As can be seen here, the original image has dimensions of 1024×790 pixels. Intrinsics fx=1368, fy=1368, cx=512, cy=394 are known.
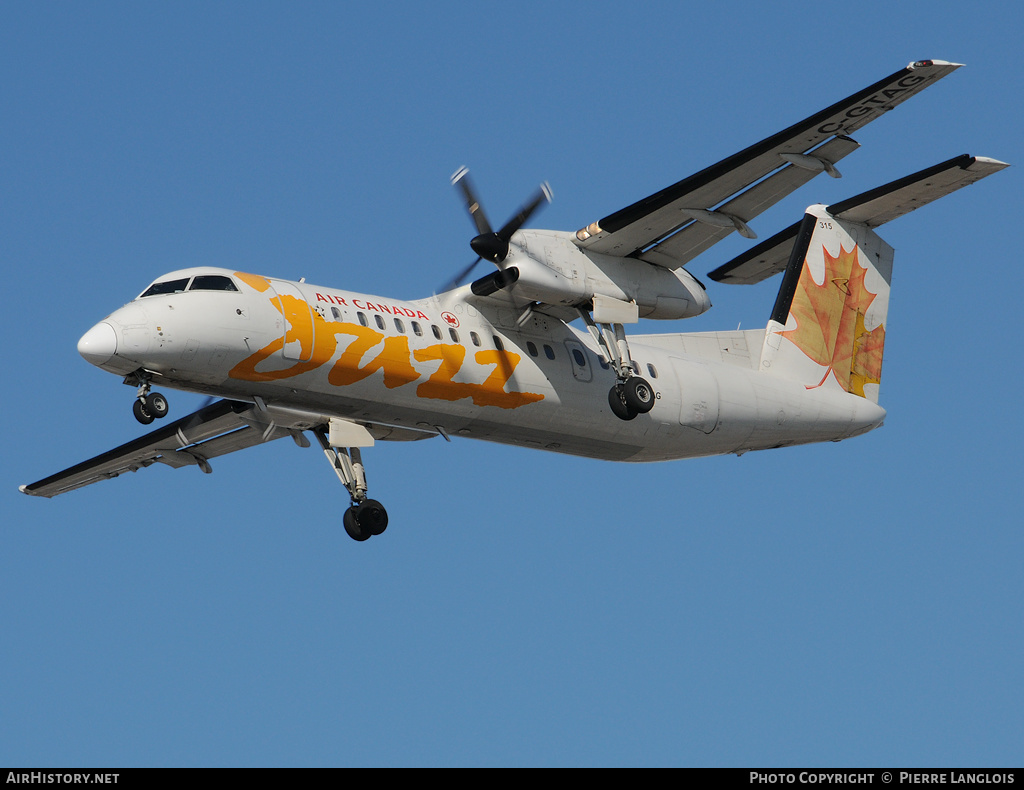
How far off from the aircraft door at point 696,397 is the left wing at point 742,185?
1.58 meters

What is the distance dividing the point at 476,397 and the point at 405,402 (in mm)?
985

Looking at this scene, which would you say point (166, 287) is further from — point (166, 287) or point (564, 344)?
point (564, 344)

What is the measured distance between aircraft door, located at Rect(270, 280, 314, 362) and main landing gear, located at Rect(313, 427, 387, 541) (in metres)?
2.05

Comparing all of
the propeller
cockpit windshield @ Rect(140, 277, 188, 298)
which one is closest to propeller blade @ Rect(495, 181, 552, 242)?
the propeller

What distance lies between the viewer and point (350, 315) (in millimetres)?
16344

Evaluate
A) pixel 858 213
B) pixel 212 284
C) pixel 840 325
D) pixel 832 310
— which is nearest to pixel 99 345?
pixel 212 284

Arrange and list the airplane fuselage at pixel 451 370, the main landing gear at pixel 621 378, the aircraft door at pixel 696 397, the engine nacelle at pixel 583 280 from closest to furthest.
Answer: the airplane fuselage at pixel 451 370 → the engine nacelle at pixel 583 280 → the main landing gear at pixel 621 378 → the aircraft door at pixel 696 397

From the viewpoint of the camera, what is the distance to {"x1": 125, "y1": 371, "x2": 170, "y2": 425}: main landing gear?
15.0 metres

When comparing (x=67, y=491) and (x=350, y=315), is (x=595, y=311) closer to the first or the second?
(x=350, y=315)

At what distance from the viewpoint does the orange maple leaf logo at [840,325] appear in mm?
21578

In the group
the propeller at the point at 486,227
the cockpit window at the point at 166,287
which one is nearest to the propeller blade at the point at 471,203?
the propeller at the point at 486,227

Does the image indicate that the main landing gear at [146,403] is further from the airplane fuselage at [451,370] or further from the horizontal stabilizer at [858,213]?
the horizontal stabilizer at [858,213]

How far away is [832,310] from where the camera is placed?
72.1 ft

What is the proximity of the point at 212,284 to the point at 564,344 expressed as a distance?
5077 mm
